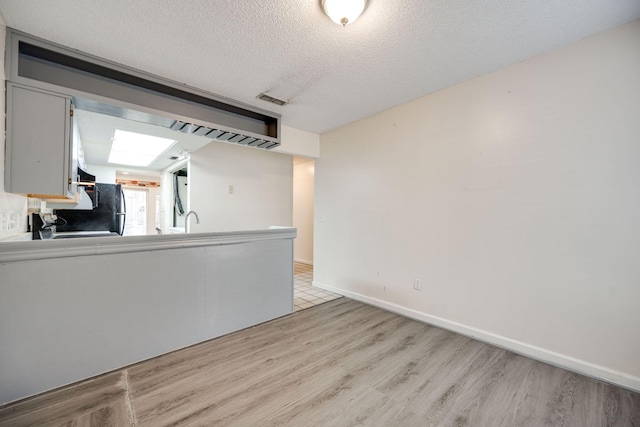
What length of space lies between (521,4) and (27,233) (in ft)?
13.4

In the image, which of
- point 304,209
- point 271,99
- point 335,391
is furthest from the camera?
point 304,209

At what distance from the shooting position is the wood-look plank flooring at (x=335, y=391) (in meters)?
1.44

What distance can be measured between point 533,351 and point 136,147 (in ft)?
18.1

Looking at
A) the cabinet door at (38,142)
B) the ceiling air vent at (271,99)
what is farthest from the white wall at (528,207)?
the cabinet door at (38,142)

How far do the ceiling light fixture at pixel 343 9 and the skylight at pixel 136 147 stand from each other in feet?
9.60

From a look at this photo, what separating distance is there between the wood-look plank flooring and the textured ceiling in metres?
2.45

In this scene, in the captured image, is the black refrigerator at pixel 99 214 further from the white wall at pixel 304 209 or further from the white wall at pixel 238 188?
the white wall at pixel 304 209

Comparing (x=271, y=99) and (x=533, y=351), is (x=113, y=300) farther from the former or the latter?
(x=533, y=351)

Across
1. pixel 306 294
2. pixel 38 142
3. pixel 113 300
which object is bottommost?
pixel 306 294

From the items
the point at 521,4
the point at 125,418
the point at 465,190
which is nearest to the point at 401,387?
the point at 125,418

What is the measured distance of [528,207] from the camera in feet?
6.93

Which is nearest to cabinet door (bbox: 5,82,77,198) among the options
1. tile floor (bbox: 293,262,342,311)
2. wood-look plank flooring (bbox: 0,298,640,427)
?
wood-look plank flooring (bbox: 0,298,640,427)

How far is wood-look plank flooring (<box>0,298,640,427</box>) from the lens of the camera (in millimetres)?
1439

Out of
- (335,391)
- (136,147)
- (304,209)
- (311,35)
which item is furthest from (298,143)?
(335,391)
